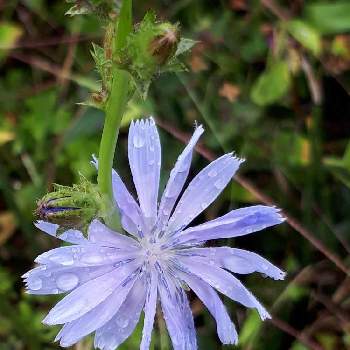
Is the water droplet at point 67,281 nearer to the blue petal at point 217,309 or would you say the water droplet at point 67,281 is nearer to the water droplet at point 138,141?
the blue petal at point 217,309

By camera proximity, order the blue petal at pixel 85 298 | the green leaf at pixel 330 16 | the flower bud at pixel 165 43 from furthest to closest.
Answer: the green leaf at pixel 330 16
the blue petal at pixel 85 298
the flower bud at pixel 165 43

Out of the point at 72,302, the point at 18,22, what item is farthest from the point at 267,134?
the point at 72,302

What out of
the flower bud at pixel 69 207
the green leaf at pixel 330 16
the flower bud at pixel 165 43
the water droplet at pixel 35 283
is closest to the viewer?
the flower bud at pixel 165 43

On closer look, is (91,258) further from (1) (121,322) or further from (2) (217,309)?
(2) (217,309)

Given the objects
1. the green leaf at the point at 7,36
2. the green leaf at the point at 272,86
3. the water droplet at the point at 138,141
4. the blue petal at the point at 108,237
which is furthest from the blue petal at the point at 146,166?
the green leaf at the point at 7,36

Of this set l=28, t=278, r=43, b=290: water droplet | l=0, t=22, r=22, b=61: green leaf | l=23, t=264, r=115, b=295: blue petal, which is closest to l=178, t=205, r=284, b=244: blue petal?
l=23, t=264, r=115, b=295: blue petal

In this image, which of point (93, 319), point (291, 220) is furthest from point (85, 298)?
point (291, 220)
